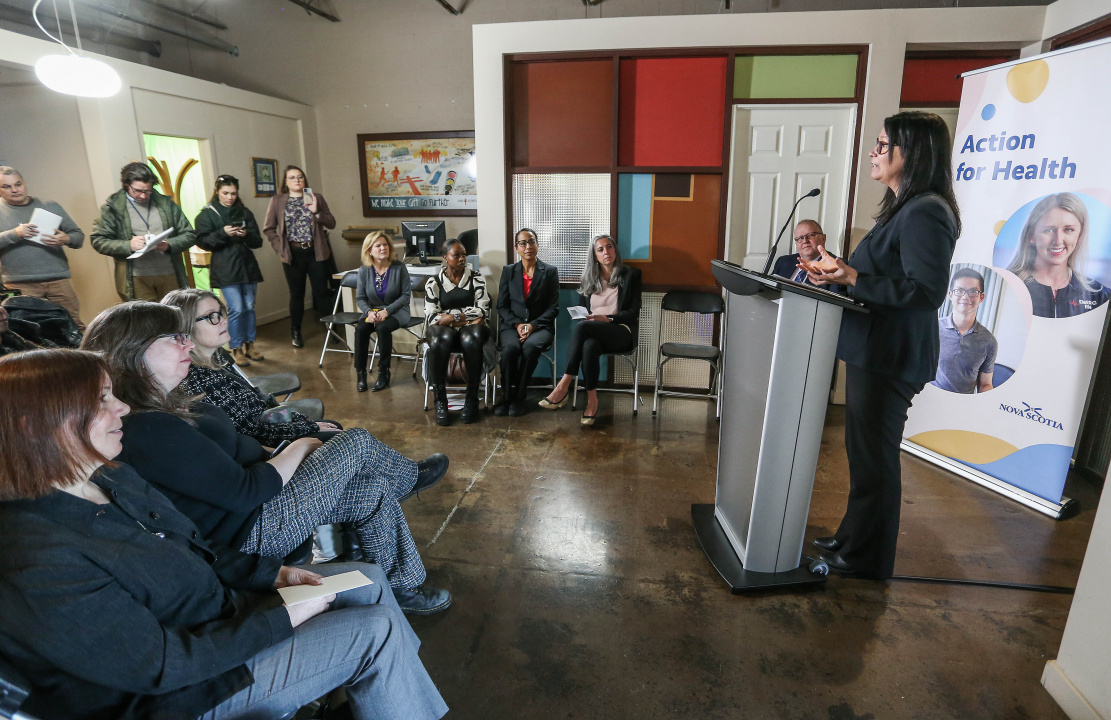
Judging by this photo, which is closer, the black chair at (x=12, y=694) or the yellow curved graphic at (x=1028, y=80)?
the black chair at (x=12, y=694)

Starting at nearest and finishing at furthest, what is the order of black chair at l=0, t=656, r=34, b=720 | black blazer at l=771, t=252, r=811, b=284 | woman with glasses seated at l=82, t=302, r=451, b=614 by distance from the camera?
black chair at l=0, t=656, r=34, b=720 < woman with glasses seated at l=82, t=302, r=451, b=614 < black blazer at l=771, t=252, r=811, b=284

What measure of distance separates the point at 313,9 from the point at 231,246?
12.4 feet

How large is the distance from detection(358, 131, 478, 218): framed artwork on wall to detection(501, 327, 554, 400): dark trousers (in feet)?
12.9

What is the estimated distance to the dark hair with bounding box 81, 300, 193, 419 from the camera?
1563 millimetres

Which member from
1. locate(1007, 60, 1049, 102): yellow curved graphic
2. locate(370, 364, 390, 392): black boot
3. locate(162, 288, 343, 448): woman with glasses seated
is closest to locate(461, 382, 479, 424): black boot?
locate(370, 364, 390, 392): black boot

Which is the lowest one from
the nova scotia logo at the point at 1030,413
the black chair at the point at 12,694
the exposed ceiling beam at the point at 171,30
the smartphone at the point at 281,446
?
the nova scotia logo at the point at 1030,413

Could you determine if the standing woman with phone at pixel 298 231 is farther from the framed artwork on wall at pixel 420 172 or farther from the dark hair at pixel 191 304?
the dark hair at pixel 191 304

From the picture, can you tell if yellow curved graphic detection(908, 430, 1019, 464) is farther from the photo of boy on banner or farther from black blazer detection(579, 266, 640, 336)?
black blazer detection(579, 266, 640, 336)

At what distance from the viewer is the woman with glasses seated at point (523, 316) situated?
4465 millimetres

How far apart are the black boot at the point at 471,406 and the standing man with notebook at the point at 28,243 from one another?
2.69 metres

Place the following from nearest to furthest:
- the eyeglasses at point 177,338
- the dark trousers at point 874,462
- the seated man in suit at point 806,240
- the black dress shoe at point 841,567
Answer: the eyeglasses at point 177,338, the dark trousers at point 874,462, the black dress shoe at point 841,567, the seated man in suit at point 806,240

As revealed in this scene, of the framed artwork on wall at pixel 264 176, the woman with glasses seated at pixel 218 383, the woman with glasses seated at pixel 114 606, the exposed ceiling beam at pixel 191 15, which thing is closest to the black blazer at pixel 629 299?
the woman with glasses seated at pixel 218 383

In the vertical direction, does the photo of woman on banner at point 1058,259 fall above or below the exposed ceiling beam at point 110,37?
below

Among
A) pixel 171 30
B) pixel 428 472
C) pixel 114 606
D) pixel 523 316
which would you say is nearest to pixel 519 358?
pixel 523 316
